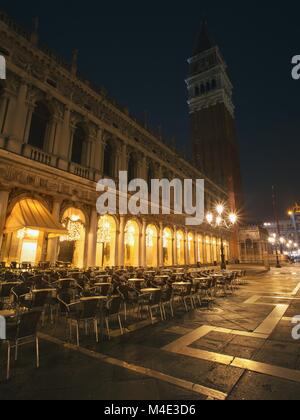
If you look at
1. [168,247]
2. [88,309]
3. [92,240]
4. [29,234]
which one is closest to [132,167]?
[92,240]

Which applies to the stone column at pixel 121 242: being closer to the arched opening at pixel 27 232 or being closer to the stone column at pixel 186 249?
the arched opening at pixel 27 232

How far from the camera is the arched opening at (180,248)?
26.7m

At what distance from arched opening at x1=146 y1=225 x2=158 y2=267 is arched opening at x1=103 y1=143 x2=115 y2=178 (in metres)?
6.23

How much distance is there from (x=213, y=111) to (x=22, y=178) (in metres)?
50.1

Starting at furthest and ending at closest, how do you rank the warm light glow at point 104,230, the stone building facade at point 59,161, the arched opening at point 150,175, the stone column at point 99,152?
the arched opening at point 150,175 < the stone column at point 99,152 < the warm light glow at point 104,230 < the stone building facade at point 59,161

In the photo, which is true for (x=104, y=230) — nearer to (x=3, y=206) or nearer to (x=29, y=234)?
(x=29, y=234)

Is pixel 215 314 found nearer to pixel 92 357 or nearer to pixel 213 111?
pixel 92 357

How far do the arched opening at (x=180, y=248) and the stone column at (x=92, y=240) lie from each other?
12712mm

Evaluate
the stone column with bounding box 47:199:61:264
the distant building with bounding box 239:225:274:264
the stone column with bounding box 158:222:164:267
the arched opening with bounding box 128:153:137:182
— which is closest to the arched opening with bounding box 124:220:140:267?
the stone column with bounding box 158:222:164:267

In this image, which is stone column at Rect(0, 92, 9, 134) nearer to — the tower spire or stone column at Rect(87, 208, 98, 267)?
stone column at Rect(87, 208, 98, 267)

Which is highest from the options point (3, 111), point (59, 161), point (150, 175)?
point (150, 175)

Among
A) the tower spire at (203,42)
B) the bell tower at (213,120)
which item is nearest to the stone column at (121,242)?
the bell tower at (213,120)

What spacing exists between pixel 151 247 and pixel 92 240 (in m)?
8.44

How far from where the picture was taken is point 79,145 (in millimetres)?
17188
